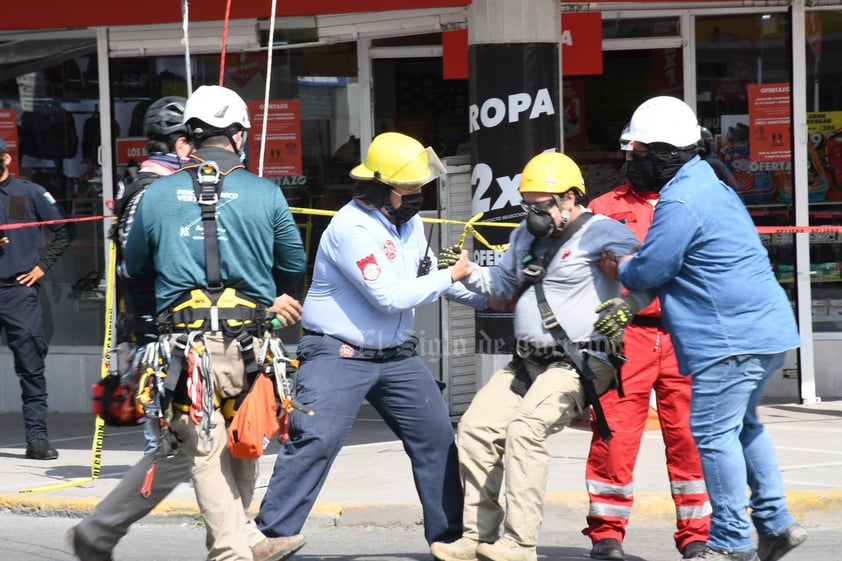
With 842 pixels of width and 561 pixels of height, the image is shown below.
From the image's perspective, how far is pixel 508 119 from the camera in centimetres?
936

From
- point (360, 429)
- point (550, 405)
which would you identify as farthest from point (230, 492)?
point (360, 429)

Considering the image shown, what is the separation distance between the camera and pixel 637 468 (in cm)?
811

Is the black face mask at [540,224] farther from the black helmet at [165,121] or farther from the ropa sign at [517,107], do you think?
the ropa sign at [517,107]

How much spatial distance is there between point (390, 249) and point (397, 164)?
0.37 meters

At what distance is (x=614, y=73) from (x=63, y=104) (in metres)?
4.53

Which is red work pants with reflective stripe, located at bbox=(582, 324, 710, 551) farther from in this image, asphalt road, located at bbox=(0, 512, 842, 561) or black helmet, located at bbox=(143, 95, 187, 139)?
black helmet, located at bbox=(143, 95, 187, 139)

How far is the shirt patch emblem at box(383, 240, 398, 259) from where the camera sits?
5.76 metres

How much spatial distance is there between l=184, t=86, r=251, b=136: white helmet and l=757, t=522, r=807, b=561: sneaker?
2.79 metres

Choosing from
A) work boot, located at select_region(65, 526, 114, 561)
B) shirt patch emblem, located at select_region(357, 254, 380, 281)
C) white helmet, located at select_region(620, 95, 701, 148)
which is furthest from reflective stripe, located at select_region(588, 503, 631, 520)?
work boot, located at select_region(65, 526, 114, 561)

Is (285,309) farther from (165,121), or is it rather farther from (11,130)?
(11,130)

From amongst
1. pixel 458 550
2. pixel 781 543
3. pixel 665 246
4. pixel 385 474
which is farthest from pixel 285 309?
pixel 385 474

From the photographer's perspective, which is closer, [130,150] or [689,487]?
[689,487]

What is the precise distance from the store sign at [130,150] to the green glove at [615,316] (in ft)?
20.8

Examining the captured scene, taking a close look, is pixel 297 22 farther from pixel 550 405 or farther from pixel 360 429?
pixel 550 405
